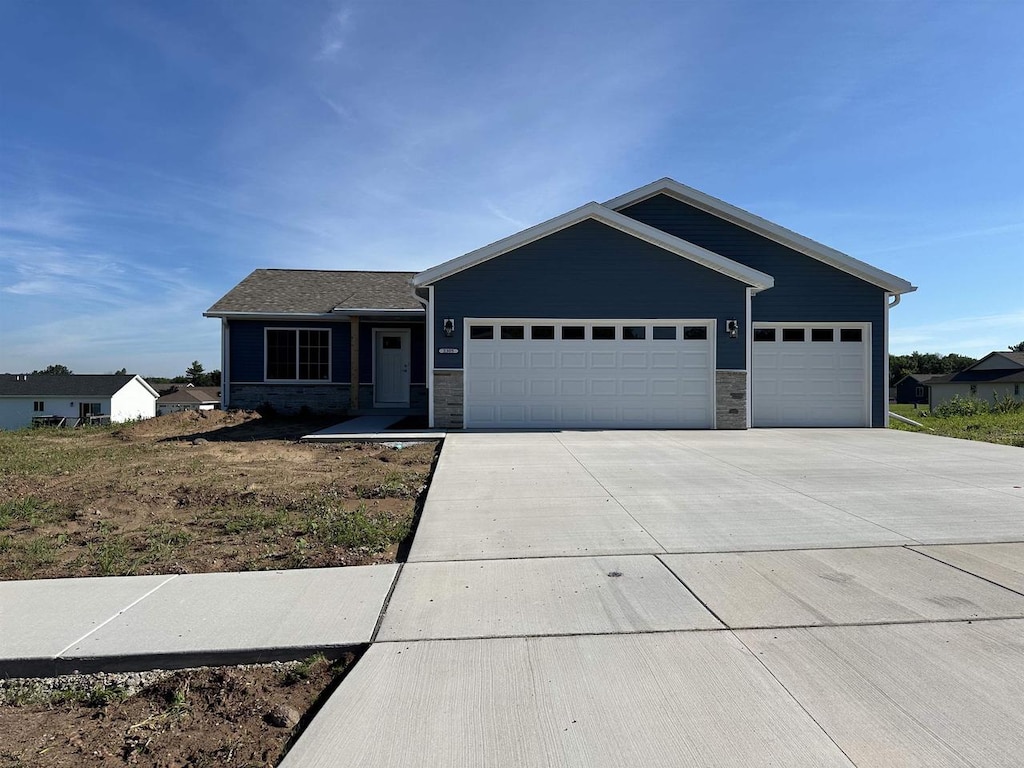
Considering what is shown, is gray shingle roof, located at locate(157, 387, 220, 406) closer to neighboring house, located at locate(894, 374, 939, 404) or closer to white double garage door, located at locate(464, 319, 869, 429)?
white double garage door, located at locate(464, 319, 869, 429)

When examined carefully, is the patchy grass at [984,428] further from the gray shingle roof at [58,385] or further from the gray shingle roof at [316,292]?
the gray shingle roof at [58,385]

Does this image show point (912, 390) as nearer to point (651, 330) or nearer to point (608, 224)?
point (651, 330)

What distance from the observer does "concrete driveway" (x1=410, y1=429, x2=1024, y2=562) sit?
15.6ft

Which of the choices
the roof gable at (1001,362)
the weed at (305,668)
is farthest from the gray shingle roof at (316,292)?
the roof gable at (1001,362)

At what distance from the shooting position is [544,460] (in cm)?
851

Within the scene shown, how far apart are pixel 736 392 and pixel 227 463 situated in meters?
9.74

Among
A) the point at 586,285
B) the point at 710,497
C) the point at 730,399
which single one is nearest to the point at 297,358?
the point at 586,285

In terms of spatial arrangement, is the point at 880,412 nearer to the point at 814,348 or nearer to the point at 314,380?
the point at 814,348

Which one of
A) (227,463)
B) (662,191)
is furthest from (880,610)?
(662,191)

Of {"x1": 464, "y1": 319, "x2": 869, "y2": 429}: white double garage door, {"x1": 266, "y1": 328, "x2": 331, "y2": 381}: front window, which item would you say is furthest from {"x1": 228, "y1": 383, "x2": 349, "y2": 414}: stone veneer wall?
{"x1": 464, "y1": 319, "x2": 869, "y2": 429}: white double garage door

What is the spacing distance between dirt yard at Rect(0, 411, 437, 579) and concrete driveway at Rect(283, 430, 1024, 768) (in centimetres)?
79

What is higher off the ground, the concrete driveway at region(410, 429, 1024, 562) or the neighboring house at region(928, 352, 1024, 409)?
the neighboring house at region(928, 352, 1024, 409)

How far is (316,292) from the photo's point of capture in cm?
1773

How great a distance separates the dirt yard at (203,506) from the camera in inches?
178
